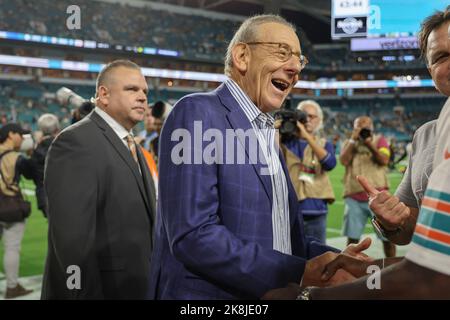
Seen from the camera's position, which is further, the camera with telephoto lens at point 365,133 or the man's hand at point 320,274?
the camera with telephoto lens at point 365,133

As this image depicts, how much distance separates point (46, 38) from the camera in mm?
25547

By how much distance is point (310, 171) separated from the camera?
461 cm

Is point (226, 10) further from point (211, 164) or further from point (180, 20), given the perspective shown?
point (211, 164)

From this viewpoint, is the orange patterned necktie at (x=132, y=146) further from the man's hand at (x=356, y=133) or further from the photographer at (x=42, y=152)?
the man's hand at (x=356, y=133)

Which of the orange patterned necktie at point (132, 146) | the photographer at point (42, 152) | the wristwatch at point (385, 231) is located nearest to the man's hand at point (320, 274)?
the wristwatch at point (385, 231)

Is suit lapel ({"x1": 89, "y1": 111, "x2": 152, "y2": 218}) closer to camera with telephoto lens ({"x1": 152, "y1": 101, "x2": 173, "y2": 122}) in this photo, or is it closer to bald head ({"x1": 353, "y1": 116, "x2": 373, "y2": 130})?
camera with telephoto lens ({"x1": 152, "y1": 101, "x2": 173, "y2": 122})

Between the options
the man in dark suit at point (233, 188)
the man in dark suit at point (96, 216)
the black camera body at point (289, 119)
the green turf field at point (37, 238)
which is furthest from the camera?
the green turf field at point (37, 238)

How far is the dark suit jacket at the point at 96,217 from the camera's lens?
2.30m

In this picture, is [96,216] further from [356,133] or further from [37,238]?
[37,238]

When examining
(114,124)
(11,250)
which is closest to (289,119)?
(114,124)

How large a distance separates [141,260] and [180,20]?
32946 millimetres

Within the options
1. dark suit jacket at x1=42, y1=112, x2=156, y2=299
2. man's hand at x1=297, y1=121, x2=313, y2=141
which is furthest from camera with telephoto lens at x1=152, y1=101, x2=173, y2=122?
dark suit jacket at x1=42, y1=112, x2=156, y2=299
